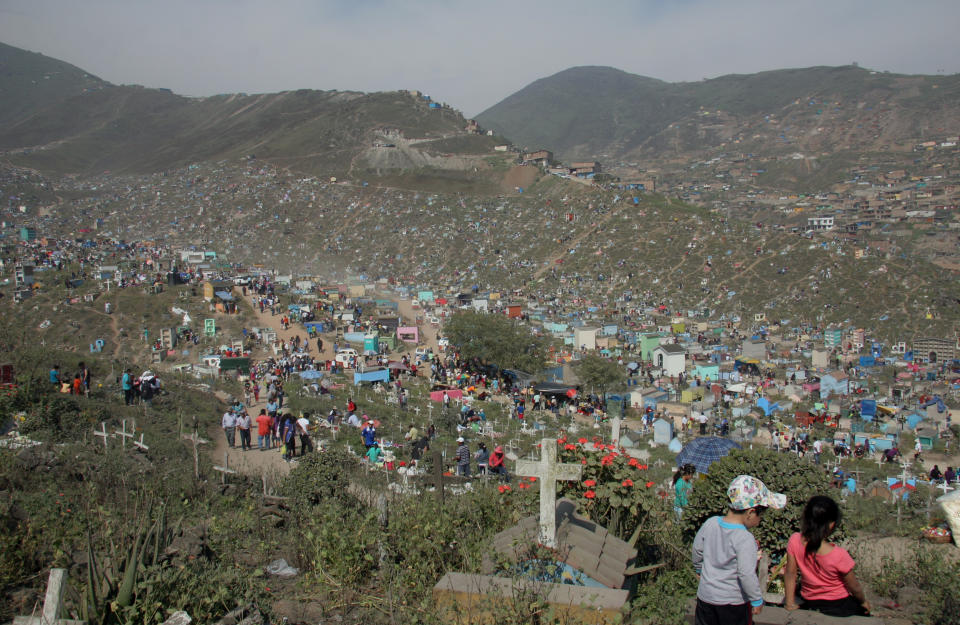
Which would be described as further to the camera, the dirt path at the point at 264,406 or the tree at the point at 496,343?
the tree at the point at 496,343

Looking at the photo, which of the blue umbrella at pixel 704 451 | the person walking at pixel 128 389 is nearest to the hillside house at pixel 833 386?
the blue umbrella at pixel 704 451

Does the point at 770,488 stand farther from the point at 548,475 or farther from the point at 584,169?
the point at 584,169

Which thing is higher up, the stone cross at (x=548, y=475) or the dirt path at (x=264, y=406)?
the stone cross at (x=548, y=475)

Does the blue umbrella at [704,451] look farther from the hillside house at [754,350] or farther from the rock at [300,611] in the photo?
the hillside house at [754,350]

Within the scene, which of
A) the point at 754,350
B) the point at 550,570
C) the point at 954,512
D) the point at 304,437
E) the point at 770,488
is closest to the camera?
the point at 550,570

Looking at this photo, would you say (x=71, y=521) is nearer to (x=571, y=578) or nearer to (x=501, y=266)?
(x=571, y=578)

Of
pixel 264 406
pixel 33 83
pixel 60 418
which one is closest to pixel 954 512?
pixel 60 418

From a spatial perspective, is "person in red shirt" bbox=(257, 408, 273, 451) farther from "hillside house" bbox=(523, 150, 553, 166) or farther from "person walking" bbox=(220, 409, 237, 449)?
"hillside house" bbox=(523, 150, 553, 166)
